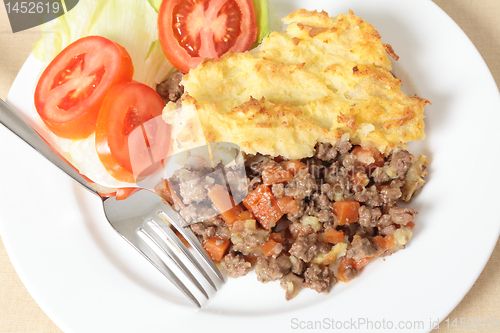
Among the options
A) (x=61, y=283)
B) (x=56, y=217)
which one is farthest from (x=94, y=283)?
(x=56, y=217)

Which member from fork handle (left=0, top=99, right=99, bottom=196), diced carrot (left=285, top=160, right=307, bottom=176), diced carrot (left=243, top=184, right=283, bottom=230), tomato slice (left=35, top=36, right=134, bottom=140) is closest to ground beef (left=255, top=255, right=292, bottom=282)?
diced carrot (left=243, top=184, right=283, bottom=230)

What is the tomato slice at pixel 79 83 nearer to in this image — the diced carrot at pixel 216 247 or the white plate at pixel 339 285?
the white plate at pixel 339 285

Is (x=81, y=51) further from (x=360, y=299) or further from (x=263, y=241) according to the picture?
(x=360, y=299)

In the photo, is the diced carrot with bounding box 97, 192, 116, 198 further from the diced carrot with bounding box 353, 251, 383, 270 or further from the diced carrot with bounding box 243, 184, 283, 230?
the diced carrot with bounding box 353, 251, 383, 270

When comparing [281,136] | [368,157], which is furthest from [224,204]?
[368,157]

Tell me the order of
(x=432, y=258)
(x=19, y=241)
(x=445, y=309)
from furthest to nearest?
1. (x=19, y=241)
2. (x=432, y=258)
3. (x=445, y=309)
